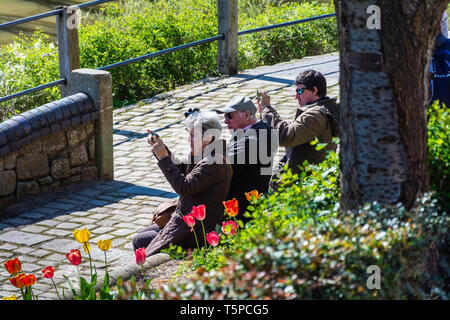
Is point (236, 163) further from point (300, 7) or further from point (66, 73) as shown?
point (300, 7)

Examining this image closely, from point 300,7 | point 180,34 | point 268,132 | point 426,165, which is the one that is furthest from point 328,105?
point 300,7

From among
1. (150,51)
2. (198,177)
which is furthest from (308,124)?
(150,51)

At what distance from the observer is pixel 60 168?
22.9 ft

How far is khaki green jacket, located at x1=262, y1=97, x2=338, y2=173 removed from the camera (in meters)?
5.12

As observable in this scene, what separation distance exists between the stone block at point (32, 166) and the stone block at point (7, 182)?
0.20 feet

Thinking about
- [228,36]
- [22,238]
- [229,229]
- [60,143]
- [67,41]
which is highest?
[228,36]

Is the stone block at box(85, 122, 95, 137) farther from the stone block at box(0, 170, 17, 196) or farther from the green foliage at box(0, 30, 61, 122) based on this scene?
the green foliage at box(0, 30, 61, 122)

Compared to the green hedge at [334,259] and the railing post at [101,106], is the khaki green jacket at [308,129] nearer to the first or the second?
the green hedge at [334,259]

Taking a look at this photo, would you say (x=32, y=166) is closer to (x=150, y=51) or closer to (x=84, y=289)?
(x=84, y=289)

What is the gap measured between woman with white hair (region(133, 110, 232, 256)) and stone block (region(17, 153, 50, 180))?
186 cm

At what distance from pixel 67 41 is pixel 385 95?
17.6 feet

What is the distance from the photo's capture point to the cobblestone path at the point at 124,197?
543 cm
